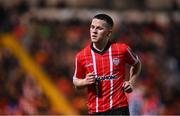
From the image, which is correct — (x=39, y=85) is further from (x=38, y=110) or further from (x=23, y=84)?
(x=38, y=110)

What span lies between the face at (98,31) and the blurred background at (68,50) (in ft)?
18.9

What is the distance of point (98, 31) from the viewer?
9.58 meters

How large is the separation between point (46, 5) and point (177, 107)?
34.6 feet

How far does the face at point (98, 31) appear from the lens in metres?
9.55

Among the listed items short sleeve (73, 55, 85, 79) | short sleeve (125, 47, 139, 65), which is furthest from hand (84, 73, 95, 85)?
short sleeve (125, 47, 139, 65)

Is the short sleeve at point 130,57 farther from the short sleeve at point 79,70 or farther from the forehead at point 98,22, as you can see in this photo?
the short sleeve at point 79,70

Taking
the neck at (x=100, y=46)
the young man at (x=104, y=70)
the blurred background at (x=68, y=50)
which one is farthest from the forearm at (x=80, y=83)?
the blurred background at (x=68, y=50)

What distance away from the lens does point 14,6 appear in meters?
26.9

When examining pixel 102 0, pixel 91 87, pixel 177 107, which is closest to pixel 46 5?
pixel 102 0

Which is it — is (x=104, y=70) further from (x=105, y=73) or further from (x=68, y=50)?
(x=68, y=50)


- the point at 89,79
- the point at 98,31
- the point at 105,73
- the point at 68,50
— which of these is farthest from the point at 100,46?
the point at 68,50

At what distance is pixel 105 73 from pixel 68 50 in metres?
13.0

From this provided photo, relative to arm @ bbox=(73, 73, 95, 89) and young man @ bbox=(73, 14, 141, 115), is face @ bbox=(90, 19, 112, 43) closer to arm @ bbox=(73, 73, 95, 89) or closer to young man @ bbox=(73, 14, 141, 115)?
young man @ bbox=(73, 14, 141, 115)

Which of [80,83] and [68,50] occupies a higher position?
[80,83]
